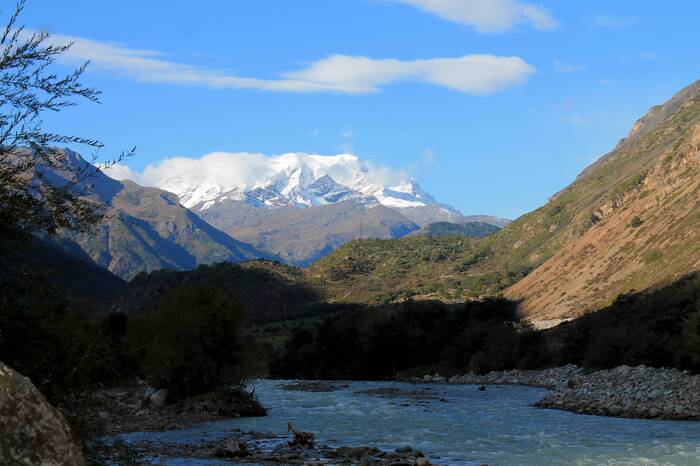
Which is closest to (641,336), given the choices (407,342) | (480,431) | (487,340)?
(487,340)

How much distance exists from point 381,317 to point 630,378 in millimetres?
49783

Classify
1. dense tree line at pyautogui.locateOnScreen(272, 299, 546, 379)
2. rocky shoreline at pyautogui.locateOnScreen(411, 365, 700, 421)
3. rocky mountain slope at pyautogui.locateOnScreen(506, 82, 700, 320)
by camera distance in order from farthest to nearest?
rocky mountain slope at pyautogui.locateOnScreen(506, 82, 700, 320)
dense tree line at pyautogui.locateOnScreen(272, 299, 546, 379)
rocky shoreline at pyautogui.locateOnScreen(411, 365, 700, 421)

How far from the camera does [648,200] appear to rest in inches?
5955

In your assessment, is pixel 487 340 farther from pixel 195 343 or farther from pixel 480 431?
pixel 480 431

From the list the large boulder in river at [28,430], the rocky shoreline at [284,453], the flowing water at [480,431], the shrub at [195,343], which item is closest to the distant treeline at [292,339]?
the shrub at [195,343]

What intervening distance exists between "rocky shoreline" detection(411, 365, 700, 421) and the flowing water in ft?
6.18

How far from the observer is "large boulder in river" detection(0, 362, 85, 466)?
865cm

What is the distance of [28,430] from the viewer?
29.0ft

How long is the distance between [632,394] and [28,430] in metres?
44.7

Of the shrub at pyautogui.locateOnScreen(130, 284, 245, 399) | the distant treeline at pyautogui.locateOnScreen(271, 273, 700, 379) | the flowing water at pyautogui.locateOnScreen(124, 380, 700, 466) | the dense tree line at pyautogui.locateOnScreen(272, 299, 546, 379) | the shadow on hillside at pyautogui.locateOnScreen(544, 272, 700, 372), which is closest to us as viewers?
the flowing water at pyautogui.locateOnScreen(124, 380, 700, 466)

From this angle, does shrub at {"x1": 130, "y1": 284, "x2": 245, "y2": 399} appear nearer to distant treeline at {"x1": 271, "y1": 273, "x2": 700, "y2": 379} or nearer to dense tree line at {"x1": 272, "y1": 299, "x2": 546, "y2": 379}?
distant treeline at {"x1": 271, "y1": 273, "x2": 700, "y2": 379}

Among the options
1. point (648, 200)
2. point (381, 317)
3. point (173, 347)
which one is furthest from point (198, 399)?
point (648, 200)

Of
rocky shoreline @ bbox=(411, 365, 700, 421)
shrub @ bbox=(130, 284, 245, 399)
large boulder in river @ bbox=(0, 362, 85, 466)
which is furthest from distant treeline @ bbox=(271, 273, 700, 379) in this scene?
large boulder in river @ bbox=(0, 362, 85, 466)

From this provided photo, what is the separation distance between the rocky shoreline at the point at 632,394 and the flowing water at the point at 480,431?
6.18ft
